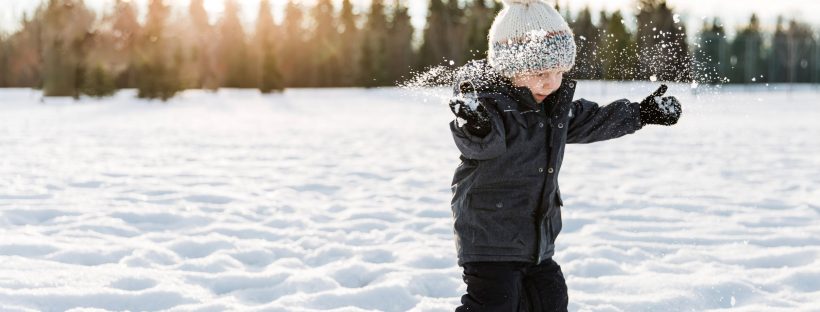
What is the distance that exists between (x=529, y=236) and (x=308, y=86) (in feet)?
161

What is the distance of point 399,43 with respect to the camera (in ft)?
172

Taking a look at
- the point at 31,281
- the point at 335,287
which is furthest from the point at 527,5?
the point at 31,281

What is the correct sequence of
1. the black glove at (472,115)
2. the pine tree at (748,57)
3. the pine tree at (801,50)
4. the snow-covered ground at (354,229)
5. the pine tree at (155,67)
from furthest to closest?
1. the pine tree at (801,50)
2. the pine tree at (748,57)
3. the pine tree at (155,67)
4. the snow-covered ground at (354,229)
5. the black glove at (472,115)

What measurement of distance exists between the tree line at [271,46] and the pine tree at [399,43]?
7cm

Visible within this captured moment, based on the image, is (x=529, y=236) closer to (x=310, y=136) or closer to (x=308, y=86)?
(x=310, y=136)

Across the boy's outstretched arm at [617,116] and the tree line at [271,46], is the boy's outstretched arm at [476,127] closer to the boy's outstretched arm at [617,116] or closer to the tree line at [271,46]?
the boy's outstretched arm at [617,116]

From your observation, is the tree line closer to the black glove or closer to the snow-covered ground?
the snow-covered ground

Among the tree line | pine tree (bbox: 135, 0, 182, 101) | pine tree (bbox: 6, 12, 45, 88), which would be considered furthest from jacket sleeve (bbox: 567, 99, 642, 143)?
pine tree (bbox: 6, 12, 45, 88)

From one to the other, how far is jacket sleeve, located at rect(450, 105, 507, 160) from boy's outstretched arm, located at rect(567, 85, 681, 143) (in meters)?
0.45

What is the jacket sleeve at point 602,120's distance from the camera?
2799 millimetres

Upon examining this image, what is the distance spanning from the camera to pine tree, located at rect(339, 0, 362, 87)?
50031 millimetres

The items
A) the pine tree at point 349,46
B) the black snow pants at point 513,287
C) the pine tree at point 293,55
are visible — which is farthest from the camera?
the pine tree at point 293,55

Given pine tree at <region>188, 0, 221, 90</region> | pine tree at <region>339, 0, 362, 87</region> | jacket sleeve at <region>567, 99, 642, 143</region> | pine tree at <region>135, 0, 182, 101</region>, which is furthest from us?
pine tree at <region>339, 0, 362, 87</region>

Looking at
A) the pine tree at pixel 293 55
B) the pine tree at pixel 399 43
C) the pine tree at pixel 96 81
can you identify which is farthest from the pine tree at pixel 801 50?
the pine tree at pixel 96 81
